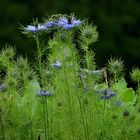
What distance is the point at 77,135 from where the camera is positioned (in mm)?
3801

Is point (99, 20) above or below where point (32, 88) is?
above

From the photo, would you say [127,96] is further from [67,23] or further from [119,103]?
[67,23]

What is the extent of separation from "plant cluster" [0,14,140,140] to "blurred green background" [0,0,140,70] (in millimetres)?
4026

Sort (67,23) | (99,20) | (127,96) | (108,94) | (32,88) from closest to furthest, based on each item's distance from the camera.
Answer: (67,23)
(108,94)
(32,88)
(127,96)
(99,20)

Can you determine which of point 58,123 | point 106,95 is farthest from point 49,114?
point 106,95

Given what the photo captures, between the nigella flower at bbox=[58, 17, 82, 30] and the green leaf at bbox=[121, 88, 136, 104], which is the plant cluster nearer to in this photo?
the nigella flower at bbox=[58, 17, 82, 30]

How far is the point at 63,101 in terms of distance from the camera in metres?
3.90

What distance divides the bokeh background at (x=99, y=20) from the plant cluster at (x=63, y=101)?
403cm

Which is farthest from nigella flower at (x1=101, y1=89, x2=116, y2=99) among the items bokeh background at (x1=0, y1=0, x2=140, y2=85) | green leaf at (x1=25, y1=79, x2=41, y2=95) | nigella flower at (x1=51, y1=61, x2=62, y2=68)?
bokeh background at (x1=0, y1=0, x2=140, y2=85)

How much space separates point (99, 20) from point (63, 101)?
4.51 metres

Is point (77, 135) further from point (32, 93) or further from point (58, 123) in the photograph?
point (32, 93)

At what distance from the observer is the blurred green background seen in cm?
812

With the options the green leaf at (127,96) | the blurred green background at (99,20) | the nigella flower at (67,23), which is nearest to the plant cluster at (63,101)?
the nigella flower at (67,23)

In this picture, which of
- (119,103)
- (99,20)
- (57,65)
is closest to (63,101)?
(57,65)
